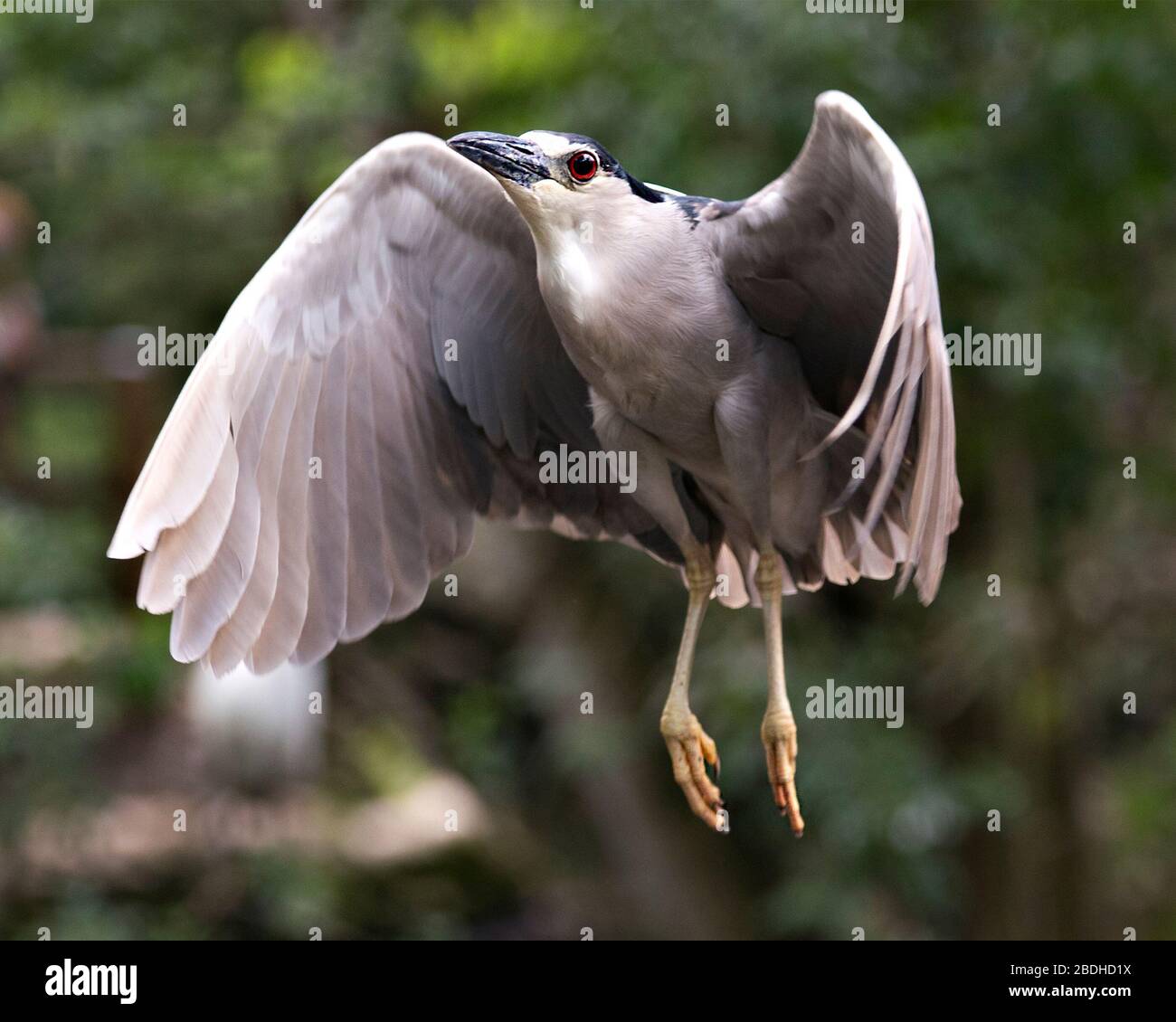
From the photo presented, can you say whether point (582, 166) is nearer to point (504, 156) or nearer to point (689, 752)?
point (504, 156)

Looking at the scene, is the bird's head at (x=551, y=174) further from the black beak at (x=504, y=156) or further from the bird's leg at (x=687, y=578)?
the bird's leg at (x=687, y=578)

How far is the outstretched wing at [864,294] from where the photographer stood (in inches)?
94.8

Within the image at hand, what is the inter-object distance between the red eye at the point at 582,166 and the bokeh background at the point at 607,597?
8.81 ft

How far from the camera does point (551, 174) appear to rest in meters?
2.61

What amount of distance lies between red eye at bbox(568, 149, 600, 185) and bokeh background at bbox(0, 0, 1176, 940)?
8.81 ft

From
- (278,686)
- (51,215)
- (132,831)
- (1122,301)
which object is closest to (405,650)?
(278,686)

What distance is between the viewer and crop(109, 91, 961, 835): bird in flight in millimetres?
2648

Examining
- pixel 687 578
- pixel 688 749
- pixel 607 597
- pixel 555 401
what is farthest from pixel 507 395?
pixel 607 597

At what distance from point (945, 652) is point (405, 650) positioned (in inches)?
139

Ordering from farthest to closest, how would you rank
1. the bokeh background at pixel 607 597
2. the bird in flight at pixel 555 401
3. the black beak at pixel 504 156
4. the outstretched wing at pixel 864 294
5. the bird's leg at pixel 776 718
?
the bokeh background at pixel 607 597
the bird's leg at pixel 776 718
the bird in flight at pixel 555 401
the black beak at pixel 504 156
the outstretched wing at pixel 864 294

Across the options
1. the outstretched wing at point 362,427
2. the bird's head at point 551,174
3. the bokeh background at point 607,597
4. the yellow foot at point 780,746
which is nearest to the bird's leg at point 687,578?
the yellow foot at point 780,746

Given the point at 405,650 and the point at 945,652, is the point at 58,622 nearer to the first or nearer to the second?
the point at 405,650

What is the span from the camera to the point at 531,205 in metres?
2.61

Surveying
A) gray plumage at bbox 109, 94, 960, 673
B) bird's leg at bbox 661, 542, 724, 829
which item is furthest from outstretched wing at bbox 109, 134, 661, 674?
bird's leg at bbox 661, 542, 724, 829
